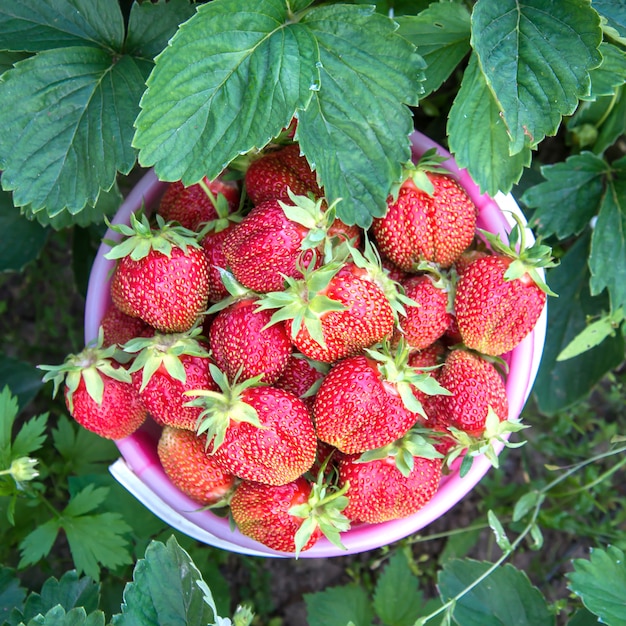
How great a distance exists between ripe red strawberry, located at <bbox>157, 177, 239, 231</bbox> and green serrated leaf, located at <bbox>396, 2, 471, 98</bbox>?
0.29m

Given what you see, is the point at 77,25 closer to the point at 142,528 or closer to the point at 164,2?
the point at 164,2

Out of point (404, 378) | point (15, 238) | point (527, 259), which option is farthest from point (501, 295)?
point (15, 238)

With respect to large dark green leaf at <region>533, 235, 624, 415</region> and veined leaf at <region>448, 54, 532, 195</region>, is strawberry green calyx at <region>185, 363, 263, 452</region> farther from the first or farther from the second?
large dark green leaf at <region>533, 235, 624, 415</region>

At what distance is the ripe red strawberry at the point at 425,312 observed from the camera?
89 centimetres

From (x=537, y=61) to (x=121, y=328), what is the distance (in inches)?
24.7

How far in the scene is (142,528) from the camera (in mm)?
1139

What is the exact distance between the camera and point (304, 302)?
0.82m

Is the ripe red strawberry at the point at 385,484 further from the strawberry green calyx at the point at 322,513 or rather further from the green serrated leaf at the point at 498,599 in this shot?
the green serrated leaf at the point at 498,599

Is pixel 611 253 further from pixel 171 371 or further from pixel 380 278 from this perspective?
pixel 171 371

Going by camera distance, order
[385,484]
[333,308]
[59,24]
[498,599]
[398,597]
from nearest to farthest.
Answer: [333,308], [385,484], [59,24], [498,599], [398,597]

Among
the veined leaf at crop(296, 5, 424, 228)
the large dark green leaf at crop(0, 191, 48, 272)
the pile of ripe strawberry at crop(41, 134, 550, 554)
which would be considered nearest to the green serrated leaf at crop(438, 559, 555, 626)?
the pile of ripe strawberry at crop(41, 134, 550, 554)

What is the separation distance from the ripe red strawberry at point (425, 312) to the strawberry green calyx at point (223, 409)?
20cm

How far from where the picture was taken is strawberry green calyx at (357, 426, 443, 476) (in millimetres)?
871

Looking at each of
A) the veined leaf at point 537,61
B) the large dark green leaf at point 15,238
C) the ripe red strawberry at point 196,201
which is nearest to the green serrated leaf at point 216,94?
the ripe red strawberry at point 196,201
